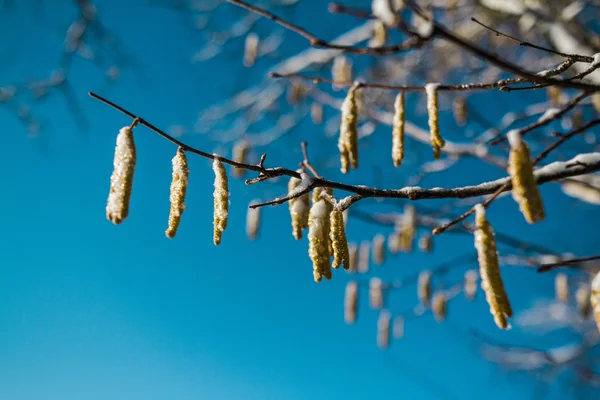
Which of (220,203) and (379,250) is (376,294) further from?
(220,203)

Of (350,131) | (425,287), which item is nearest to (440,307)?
(425,287)

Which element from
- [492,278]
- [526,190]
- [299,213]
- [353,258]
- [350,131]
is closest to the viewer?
[526,190]

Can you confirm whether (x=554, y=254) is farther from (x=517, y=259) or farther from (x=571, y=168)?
(x=571, y=168)

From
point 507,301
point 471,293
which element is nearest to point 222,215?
point 507,301

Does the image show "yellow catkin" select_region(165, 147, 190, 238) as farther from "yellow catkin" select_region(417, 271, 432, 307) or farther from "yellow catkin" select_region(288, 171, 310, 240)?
"yellow catkin" select_region(417, 271, 432, 307)

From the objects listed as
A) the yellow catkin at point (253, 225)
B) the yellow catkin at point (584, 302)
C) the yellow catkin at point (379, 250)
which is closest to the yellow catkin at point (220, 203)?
the yellow catkin at point (253, 225)

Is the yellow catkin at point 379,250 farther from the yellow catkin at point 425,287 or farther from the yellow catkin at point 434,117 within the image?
the yellow catkin at point 434,117
